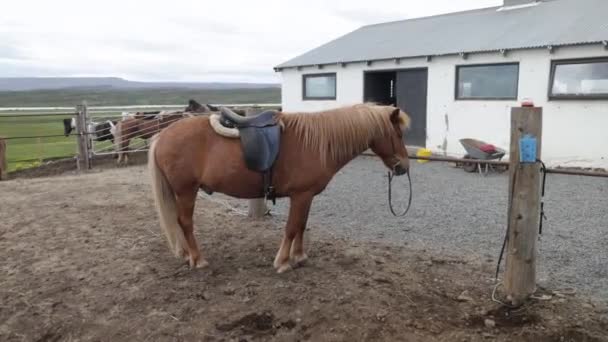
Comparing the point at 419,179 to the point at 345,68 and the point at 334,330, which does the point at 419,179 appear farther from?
the point at 334,330

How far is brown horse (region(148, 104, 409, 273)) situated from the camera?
129 inches

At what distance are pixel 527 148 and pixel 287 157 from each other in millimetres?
1568

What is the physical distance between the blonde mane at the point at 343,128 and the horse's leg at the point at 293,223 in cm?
34

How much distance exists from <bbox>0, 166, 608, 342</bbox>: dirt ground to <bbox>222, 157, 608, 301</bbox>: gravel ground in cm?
35

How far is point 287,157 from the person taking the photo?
330 centimetres

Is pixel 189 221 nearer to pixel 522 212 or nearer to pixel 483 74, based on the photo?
pixel 522 212

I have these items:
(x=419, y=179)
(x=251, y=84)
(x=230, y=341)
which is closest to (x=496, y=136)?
(x=419, y=179)

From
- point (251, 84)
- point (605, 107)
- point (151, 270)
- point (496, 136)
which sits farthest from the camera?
point (251, 84)

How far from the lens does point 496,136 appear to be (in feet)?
30.4

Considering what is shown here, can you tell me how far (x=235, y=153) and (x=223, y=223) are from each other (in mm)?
1839

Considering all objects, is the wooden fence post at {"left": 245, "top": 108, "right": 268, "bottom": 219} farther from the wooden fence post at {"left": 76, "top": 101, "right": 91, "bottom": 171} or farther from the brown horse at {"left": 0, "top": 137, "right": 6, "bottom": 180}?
the wooden fence post at {"left": 76, "top": 101, "right": 91, "bottom": 171}

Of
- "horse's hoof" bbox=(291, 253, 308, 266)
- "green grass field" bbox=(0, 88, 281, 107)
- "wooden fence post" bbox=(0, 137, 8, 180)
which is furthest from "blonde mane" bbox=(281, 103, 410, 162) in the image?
"green grass field" bbox=(0, 88, 281, 107)

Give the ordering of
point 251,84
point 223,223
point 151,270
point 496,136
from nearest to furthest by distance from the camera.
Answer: point 151,270 < point 223,223 < point 496,136 < point 251,84

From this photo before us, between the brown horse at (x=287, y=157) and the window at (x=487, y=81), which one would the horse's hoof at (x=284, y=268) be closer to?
the brown horse at (x=287, y=157)
